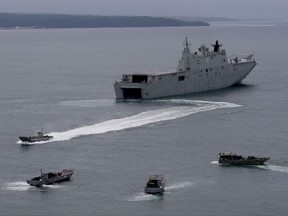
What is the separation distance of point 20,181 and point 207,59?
234 ft

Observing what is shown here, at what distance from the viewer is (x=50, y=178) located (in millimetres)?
74375

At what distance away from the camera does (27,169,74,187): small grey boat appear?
7344cm

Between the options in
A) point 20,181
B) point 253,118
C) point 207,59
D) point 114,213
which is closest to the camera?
point 114,213

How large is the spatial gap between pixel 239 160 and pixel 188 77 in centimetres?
5673

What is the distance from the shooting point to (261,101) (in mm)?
125125

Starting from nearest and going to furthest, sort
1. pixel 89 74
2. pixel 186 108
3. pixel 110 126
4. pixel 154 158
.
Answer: pixel 154 158
pixel 110 126
pixel 186 108
pixel 89 74

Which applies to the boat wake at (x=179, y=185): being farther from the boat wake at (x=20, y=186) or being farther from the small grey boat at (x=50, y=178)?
the boat wake at (x=20, y=186)

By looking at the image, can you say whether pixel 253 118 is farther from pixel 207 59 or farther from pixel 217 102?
pixel 207 59

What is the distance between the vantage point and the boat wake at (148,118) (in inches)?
3755

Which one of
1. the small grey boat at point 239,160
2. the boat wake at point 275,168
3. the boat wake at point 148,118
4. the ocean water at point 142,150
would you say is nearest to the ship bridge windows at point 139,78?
the ocean water at point 142,150

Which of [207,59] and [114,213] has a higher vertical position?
[207,59]

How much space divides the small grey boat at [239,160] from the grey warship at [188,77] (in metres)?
48.0

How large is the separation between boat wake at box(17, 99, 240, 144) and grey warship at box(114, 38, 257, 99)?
4.95m

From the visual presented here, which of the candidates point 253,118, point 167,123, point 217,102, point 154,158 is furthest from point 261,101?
point 154,158
